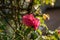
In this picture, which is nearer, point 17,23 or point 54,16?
point 17,23

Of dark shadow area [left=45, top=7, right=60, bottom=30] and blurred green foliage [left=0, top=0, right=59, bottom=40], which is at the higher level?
blurred green foliage [left=0, top=0, right=59, bottom=40]

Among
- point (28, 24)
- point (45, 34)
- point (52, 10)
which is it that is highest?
point (28, 24)

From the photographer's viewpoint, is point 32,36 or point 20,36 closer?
point 20,36

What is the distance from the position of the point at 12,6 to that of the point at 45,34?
44 centimetres

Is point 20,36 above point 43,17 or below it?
above

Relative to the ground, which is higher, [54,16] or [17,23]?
[17,23]

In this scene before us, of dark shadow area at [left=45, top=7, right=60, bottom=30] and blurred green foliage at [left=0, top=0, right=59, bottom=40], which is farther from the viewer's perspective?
dark shadow area at [left=45, top=7, right=60, bottom=30]

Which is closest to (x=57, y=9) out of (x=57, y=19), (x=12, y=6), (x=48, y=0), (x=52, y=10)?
(x=52, y=10)

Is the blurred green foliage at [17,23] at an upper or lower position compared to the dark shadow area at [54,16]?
upper

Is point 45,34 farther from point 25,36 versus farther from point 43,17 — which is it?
point 25,36

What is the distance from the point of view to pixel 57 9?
6266 millimetres

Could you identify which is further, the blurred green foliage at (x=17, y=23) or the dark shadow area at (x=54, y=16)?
the dark shadow area at (x=54, y=16)

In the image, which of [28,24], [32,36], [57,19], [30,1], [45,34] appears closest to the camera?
[28,24]

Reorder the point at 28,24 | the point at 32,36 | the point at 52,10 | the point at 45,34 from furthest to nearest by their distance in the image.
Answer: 1. the point at 52,10
2. the point at 45,34
3. the point at 32,36
4. the point at 28,24
